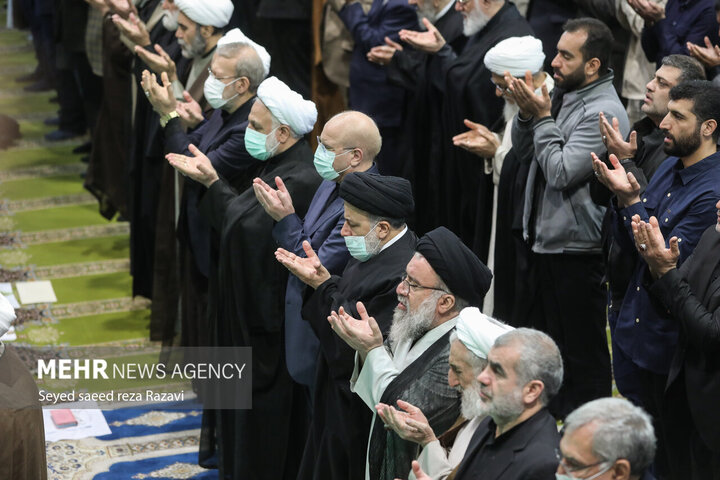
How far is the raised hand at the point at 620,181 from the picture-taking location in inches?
212

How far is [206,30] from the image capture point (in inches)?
299

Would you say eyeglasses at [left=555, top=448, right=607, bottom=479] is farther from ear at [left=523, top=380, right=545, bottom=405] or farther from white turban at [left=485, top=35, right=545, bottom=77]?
white turban at [left=485, top=35, right=545, bottom=77]

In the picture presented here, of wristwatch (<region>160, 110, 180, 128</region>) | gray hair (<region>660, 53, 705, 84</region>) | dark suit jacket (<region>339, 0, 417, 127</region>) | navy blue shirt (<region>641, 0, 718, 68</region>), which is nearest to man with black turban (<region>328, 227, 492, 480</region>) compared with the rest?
gray hair (<region>660, 53, 705, 84</region>)

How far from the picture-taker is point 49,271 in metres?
9.48

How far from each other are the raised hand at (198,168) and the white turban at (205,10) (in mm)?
1384

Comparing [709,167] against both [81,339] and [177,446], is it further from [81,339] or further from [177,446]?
[81,339]

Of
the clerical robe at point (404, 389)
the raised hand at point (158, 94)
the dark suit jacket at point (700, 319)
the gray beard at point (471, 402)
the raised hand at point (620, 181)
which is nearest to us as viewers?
the gray beard at point (471, 402)

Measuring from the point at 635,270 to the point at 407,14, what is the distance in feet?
10.6

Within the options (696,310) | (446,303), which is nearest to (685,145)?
(696,310)

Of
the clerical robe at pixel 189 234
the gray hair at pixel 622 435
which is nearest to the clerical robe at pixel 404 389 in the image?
the gray hair at pixel 622 435

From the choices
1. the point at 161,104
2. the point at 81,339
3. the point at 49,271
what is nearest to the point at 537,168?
the point at 161,104

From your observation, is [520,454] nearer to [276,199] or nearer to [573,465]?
[573,465]

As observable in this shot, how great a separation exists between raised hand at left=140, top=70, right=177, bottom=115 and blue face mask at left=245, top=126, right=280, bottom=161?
3.18ft

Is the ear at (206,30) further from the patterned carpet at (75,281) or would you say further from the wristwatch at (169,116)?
the patterned carpet at (75,281)
